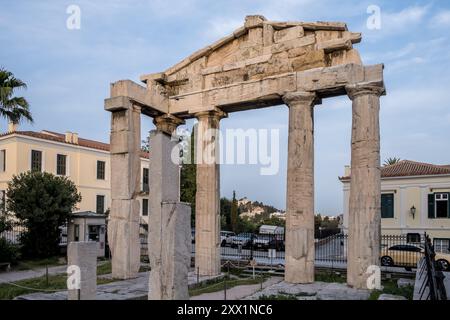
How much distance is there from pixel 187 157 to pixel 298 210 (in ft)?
66.2

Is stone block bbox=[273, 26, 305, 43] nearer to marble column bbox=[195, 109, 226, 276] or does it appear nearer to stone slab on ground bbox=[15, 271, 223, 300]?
marble column bbox=[195, 109, 226, 276]

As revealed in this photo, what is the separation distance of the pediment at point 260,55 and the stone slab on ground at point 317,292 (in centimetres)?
595

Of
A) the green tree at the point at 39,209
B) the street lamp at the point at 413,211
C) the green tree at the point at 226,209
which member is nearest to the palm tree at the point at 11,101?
the green tree at the point at 39,209

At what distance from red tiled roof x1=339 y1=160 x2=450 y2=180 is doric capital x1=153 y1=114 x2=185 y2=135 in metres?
16.0

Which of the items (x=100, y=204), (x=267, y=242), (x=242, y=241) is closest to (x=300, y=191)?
(x=267, y=242)

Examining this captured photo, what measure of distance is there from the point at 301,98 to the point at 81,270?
7.38 metres

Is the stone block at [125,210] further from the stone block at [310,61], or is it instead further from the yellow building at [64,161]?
the yellow building at [64,161]

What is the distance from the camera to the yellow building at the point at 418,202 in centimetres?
2427

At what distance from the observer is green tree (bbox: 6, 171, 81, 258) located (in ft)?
59.0

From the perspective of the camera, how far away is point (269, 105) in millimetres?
13500

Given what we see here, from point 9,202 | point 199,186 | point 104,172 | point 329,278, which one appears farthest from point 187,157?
point 329,278

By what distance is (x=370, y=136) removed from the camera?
36.1 ft

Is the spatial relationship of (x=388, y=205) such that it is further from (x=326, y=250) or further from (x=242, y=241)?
(x=242, y=241)
